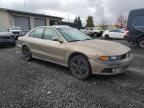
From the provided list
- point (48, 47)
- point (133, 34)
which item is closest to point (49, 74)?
point (48, 47)

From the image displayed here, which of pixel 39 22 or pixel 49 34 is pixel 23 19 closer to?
pixel 39 22

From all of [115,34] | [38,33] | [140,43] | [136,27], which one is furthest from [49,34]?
[115,34]

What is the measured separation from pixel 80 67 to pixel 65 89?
896mm

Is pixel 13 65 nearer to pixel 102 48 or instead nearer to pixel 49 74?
pixel 49 74

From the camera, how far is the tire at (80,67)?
4883mm

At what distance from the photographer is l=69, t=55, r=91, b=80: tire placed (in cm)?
488

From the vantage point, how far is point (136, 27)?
11.1 m

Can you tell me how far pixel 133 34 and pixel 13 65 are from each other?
7691mm

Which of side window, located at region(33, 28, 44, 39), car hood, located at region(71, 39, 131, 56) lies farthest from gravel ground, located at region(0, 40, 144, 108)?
side window, located at region(33, 28, 44, 39)

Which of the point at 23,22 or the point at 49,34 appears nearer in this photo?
the point at 49,34

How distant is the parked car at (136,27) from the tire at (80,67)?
23.6ft

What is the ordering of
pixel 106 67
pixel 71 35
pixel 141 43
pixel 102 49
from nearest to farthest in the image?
1. pixel 106 67
2. pixel 102 49
3. pixel 71 35
4. pixel 141 43

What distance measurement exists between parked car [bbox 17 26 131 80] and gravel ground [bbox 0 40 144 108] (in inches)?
13.3

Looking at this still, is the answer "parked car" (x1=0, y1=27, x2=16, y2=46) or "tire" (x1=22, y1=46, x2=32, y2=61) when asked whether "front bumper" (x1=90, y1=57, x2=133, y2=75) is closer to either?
"tire" (x1=22, y1=46, x2=32, y2=61)
